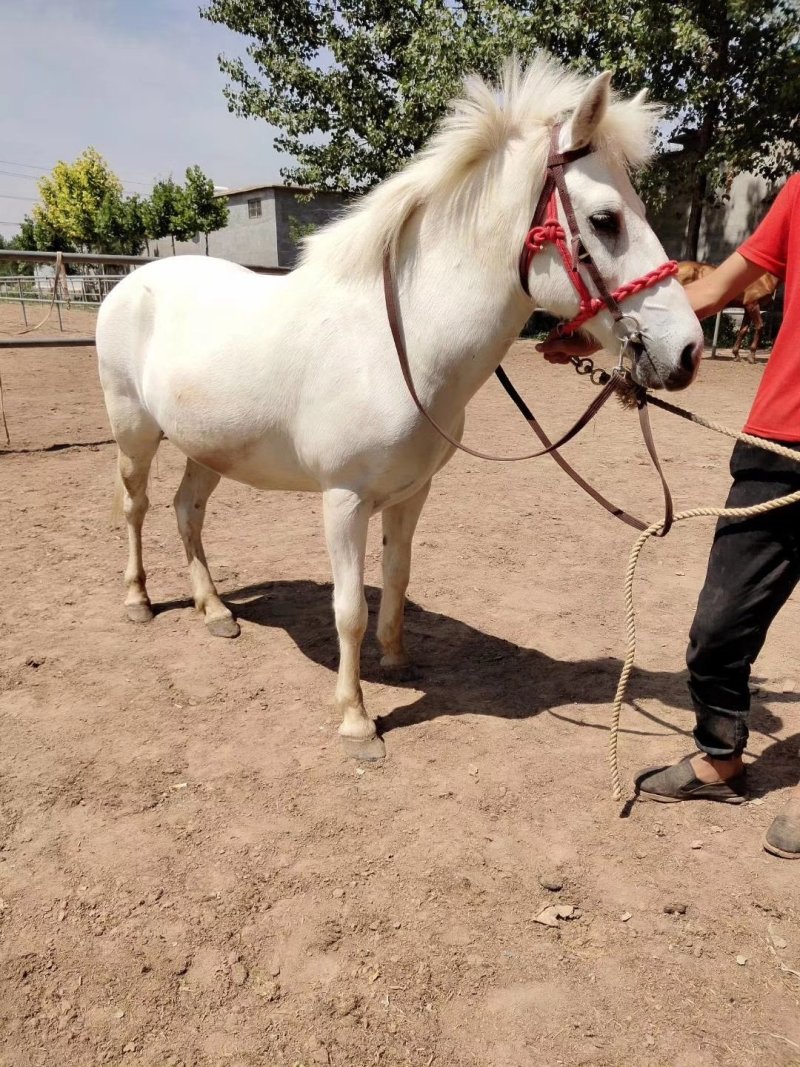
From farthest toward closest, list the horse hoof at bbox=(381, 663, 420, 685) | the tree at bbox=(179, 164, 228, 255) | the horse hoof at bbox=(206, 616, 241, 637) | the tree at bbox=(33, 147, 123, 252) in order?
the tree at bbox=(33, 147, 123, 252) < the tree at bbox=(179, 164, 228, 255) < the horse hoof at bbox=(206, 616, 241, 637) < the horse hoof at bbox=(381, 663, 420, 685)

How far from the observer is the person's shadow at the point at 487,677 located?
9.86 feet

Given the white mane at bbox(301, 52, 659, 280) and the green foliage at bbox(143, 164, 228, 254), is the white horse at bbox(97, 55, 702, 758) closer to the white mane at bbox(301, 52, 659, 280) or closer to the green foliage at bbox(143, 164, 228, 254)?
the white mane at bbox(301, 52, 659, 280)

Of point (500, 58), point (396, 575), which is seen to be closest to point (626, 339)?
point (396, 575)

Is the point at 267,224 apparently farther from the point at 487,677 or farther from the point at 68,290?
the point at 487,677

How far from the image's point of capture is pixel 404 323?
8.31 feet

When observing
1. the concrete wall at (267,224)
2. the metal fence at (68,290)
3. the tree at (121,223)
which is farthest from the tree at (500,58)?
the tree at (121,223)

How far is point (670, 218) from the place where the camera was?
20.8m

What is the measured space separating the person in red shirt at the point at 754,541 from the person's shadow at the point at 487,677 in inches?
15.8

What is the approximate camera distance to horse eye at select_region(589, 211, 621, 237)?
2.14 metres

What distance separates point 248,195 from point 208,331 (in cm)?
3246

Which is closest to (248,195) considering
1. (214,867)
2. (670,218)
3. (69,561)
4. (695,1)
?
(670,218)

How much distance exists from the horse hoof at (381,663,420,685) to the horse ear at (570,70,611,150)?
7.36 feet

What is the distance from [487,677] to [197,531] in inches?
69.5

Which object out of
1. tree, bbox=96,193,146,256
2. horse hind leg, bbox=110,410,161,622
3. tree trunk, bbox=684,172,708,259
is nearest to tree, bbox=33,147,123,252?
tree, bbox=96,193,146,256
